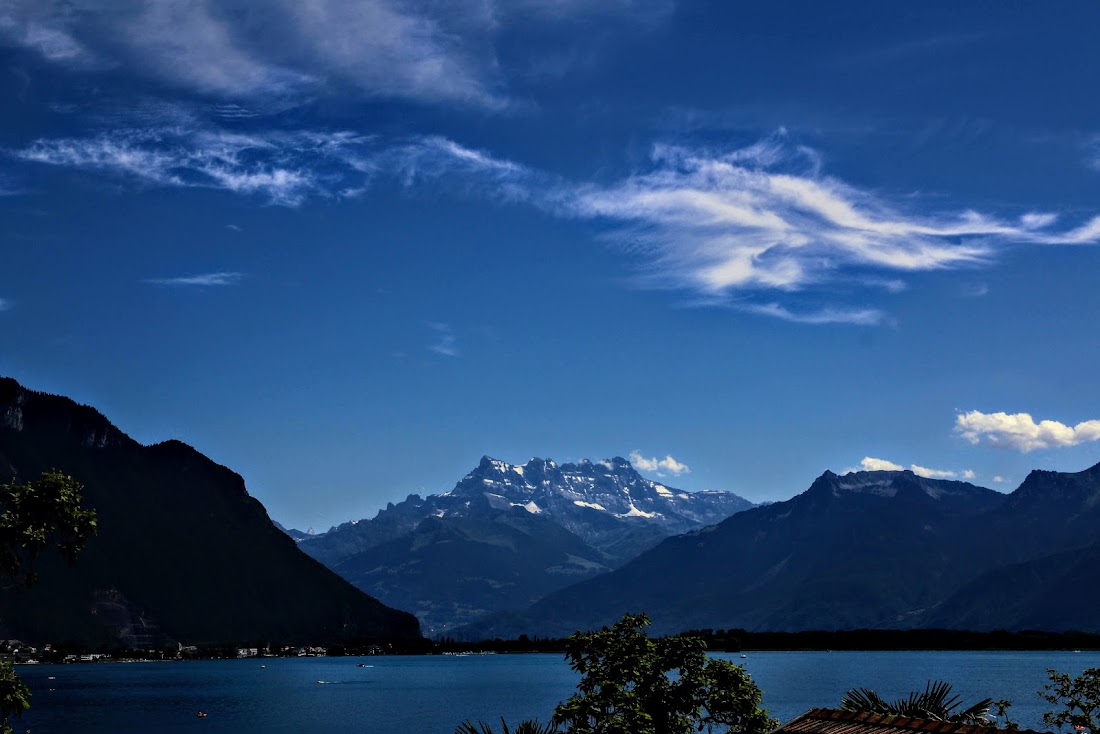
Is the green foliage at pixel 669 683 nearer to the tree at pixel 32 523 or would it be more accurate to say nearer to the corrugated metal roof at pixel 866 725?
the corrugated metal roof at pixel 866 725

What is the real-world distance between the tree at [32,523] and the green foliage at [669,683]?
18.7 meters

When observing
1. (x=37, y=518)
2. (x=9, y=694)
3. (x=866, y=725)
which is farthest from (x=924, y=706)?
(x=37, y=518)

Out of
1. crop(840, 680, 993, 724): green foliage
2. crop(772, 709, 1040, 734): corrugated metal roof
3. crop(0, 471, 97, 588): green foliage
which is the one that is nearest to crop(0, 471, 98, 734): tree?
crop(0, 471, 97, 588): green foliage

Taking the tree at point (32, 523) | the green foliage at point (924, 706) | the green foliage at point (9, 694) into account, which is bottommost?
the green foliage at point (924, 706)

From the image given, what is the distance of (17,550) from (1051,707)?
19176cm

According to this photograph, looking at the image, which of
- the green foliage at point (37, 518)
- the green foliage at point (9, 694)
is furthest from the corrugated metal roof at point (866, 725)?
the green foliage at point (9, 694)

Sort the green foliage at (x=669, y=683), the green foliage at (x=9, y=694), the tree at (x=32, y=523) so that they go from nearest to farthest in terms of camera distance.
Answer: the green foliage at (x=9, y=694) → the tree at (x=32, y=523) → the green foliage at (x=669, y=683)

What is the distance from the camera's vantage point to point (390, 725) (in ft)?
633

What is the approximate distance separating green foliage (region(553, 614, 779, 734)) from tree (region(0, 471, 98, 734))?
18.7m

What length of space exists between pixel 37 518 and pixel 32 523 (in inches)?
7.2

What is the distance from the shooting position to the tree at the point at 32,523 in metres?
29.0

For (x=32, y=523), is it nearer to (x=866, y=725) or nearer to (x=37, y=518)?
(x=37, y=518)

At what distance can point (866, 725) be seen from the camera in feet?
104

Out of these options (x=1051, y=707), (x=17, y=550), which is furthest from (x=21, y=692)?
(x=1051, y=707)
